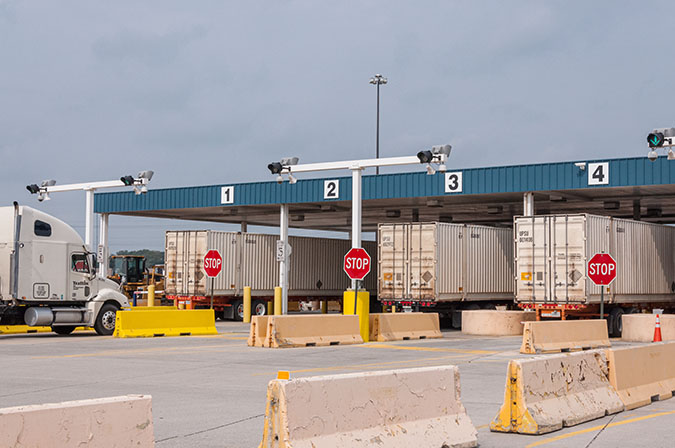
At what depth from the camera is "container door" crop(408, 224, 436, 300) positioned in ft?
95.9

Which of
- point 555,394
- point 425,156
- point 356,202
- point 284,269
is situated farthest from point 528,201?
point 555,394

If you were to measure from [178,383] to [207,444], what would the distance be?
5321mm

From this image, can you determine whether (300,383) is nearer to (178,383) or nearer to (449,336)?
(178,383)

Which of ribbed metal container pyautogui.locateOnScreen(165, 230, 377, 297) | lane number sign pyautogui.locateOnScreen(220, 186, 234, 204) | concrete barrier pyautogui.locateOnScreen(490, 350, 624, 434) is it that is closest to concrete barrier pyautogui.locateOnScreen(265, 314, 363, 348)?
concrete barrier pyautogui.locateOnScreen(490, 350, 624, 434)

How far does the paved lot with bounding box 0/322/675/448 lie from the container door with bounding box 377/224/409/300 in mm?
4270

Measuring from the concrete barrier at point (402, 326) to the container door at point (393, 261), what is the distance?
376 centimetres

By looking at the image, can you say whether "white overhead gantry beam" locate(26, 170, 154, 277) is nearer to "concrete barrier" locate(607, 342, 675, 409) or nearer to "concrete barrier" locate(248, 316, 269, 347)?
"concrete barrier" locate(248, 316, 269, 347)

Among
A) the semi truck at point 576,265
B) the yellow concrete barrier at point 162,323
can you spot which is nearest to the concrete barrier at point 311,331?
the yellow concrete barrier at point 162,323

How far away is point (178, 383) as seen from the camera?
13906 millimetres

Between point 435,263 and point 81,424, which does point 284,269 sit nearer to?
point 435,263

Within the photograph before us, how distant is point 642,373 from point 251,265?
85.2 ft

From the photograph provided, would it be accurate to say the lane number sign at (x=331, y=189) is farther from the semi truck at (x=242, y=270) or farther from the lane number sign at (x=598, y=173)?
the lane number sign at (x=598, y=173)

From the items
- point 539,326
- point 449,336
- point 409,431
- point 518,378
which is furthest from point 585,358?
point 449,336

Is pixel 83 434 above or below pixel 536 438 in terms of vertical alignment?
above
